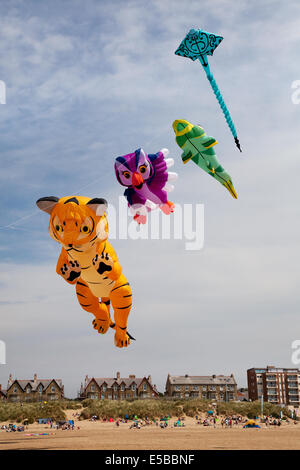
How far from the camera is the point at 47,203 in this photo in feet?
32.6

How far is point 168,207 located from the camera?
1168 cm

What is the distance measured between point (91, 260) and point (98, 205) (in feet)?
4.52

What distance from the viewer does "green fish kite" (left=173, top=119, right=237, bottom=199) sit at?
10875 mm

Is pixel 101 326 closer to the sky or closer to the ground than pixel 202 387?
closer to the sky

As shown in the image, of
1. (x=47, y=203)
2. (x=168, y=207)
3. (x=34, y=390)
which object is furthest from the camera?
(x=34, y=390)

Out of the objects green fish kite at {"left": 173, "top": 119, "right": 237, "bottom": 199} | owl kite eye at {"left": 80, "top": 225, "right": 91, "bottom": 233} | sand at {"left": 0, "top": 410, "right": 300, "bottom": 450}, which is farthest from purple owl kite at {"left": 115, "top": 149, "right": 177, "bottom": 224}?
sand at {"left": 0, "top": 410, "right": 300, "bottom": 450}

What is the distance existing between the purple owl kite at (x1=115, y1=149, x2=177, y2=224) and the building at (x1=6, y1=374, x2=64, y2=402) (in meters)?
58.7

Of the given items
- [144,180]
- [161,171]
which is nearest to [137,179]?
[144,180]

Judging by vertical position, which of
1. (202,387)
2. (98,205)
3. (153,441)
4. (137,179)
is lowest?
(202,387)

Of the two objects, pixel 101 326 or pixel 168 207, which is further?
pixel 168 207

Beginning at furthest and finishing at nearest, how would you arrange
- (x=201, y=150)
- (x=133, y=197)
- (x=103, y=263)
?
(x=133, y=197) → (x=201, y=150) → (x=103, y=263)

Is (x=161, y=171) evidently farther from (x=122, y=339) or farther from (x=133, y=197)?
(x=122, y=339)

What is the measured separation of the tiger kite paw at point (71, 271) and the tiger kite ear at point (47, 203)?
1441 millimetres

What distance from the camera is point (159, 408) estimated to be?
40.1 meters
